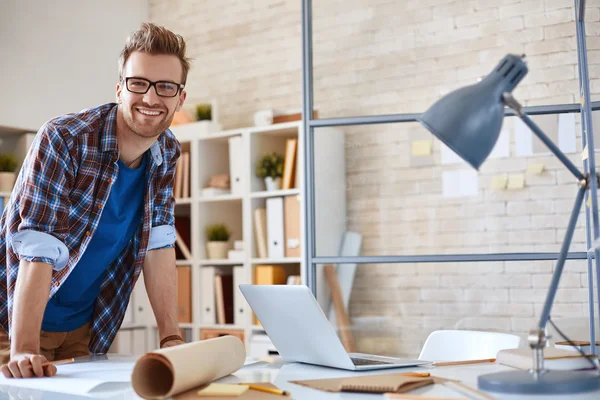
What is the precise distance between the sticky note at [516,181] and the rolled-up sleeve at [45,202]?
5.41 ft

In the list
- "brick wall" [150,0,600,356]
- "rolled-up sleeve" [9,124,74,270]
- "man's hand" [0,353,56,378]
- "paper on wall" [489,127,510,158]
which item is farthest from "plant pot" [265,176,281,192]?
"man's hand" [0,353,56,378]

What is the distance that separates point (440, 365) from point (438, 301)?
1.40m

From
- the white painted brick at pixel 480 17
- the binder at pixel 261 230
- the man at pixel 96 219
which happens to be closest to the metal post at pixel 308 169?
the white painted brick at pixel 480 17

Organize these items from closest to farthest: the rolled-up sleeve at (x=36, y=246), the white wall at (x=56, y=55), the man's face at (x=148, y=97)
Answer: the rolled-up sleeve at (x=36, y=246), the man's face at (x=148, y=97), the white wall at (x=56, y=55)

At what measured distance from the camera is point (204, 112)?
457 cm

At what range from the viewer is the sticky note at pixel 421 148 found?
2.82m

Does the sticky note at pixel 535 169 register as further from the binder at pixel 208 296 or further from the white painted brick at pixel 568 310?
the binder at pixel 208 296

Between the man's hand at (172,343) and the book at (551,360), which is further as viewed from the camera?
the man's hand at (172,343)

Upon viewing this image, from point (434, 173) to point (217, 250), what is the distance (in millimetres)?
1930

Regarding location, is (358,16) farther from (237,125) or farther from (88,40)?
(88,40)

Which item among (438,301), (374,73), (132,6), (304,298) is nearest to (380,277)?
(438,301)

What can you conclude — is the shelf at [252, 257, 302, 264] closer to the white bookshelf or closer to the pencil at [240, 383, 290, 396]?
the white bookshelf

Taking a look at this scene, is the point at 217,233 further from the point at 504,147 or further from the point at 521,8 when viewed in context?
the point at 521,8

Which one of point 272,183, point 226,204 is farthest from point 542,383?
point 226,204
